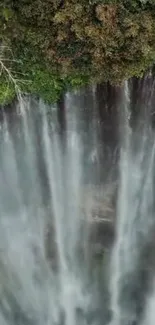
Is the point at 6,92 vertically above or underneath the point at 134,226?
above

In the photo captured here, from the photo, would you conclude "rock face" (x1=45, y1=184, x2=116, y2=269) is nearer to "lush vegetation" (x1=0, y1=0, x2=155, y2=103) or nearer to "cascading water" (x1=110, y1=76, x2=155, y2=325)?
"cascading water" (x1=110, y1=76, x2=155, y2=325)

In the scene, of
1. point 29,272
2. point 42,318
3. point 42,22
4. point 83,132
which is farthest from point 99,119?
point 42,318

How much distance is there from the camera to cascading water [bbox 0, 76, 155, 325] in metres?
10.0

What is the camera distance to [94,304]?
39.4 ft

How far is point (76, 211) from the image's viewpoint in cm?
1089

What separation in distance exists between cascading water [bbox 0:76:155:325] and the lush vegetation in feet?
2.59

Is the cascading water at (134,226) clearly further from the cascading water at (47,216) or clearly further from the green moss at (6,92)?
the green moss at (6,92)

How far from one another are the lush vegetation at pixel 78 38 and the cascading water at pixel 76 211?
2.59 feet

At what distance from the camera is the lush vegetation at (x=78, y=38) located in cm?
835

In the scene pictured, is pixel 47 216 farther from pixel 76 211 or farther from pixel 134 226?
pixel 134 226

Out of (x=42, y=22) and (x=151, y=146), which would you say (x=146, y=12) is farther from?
(x=151, y=146)

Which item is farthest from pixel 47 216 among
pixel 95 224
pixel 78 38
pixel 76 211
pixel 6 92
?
pixel 78 38

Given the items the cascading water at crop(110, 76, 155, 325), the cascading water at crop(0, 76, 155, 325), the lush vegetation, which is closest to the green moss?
the lush vegetation

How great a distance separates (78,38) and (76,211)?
3784mm
